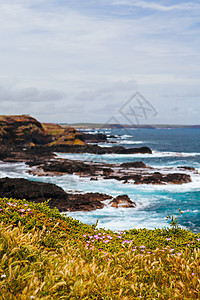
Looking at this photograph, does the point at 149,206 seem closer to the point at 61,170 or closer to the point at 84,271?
the point at 84,271

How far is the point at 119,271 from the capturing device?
555 cm

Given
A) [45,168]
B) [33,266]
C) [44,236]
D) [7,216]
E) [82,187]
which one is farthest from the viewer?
[45,168]

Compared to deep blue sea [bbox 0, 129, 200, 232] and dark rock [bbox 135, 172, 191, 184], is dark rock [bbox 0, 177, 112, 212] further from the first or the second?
dark rock [bbox 135, 172, 191, 184]

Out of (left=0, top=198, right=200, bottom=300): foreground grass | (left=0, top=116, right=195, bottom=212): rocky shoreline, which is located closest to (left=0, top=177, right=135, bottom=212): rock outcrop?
(left=0, top=116, right=195, bottom=212): rocky shoreline

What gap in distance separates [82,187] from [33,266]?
27498 mm

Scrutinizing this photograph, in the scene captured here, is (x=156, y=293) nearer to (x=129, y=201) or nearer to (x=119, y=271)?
(x=119, y=271)

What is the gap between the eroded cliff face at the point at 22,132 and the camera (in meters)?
78.1

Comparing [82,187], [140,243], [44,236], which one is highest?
[44,236]

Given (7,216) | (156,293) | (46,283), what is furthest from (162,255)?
(7,216)

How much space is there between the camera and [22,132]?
80.9 meters

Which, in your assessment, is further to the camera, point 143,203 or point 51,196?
point 51,196

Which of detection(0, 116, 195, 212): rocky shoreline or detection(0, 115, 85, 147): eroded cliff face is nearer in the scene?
detection(0, 116, 195, 212): rocky shoreline

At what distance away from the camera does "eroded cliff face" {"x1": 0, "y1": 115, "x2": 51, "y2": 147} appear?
7812 centimetres

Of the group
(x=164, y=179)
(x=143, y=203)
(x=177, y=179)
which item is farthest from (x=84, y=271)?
(x=177, y=179)
